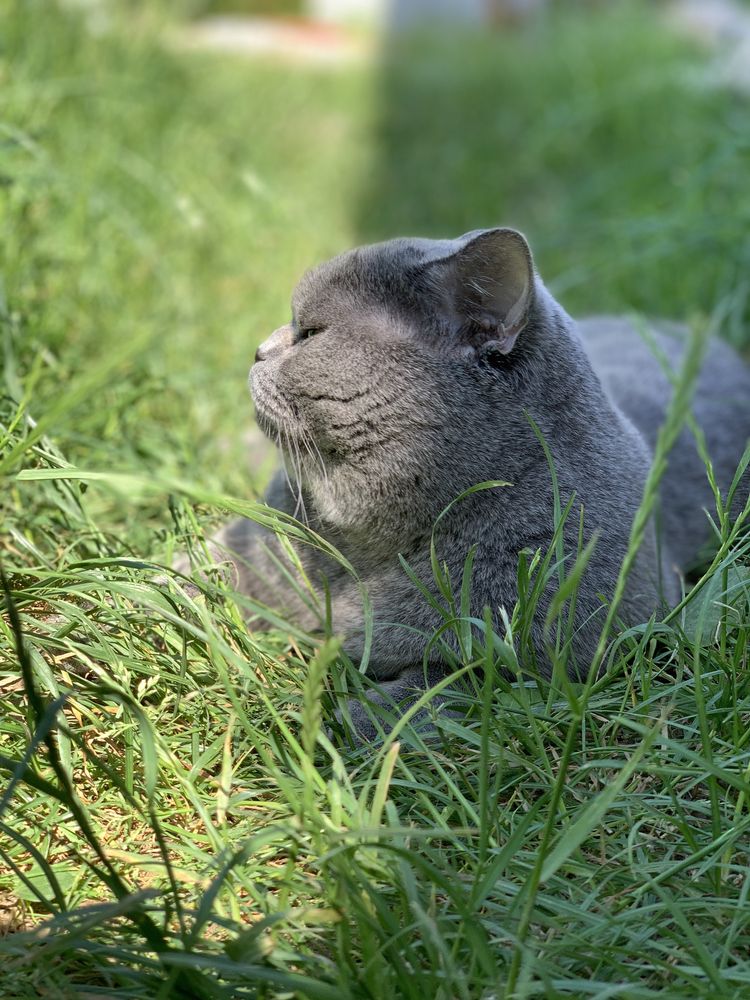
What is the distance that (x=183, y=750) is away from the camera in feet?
5.05

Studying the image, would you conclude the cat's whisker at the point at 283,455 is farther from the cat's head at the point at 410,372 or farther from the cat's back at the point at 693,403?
the cat's back at the point at 693,403

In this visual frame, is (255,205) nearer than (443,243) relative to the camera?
No

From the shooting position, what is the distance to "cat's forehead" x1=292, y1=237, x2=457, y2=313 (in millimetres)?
1728

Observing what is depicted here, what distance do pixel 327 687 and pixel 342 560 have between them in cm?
20

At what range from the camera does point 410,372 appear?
169cm

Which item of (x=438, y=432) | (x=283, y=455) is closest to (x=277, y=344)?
(x=283, y=455)

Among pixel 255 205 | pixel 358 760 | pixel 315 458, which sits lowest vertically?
pixel 358 760

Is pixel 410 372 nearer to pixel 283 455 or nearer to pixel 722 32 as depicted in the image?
pixel 283 455

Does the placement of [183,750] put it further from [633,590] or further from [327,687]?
[633,590]

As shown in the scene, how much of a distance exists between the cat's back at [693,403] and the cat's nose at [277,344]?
0.60m

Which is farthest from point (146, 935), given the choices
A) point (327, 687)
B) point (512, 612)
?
point (512, 612)

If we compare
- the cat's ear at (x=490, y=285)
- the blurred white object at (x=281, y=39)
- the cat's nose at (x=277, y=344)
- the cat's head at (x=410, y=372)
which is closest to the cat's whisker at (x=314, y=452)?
the cat's head at (x=410, y=372)

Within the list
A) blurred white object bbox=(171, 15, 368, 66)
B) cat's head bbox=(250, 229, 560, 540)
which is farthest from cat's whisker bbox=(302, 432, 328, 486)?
blurred white object bbox=(171, 15, 368, 66)

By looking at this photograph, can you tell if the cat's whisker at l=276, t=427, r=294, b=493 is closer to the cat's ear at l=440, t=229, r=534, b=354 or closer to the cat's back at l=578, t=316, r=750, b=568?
the cat's ear at l=440, t=229, r=534, b=354
